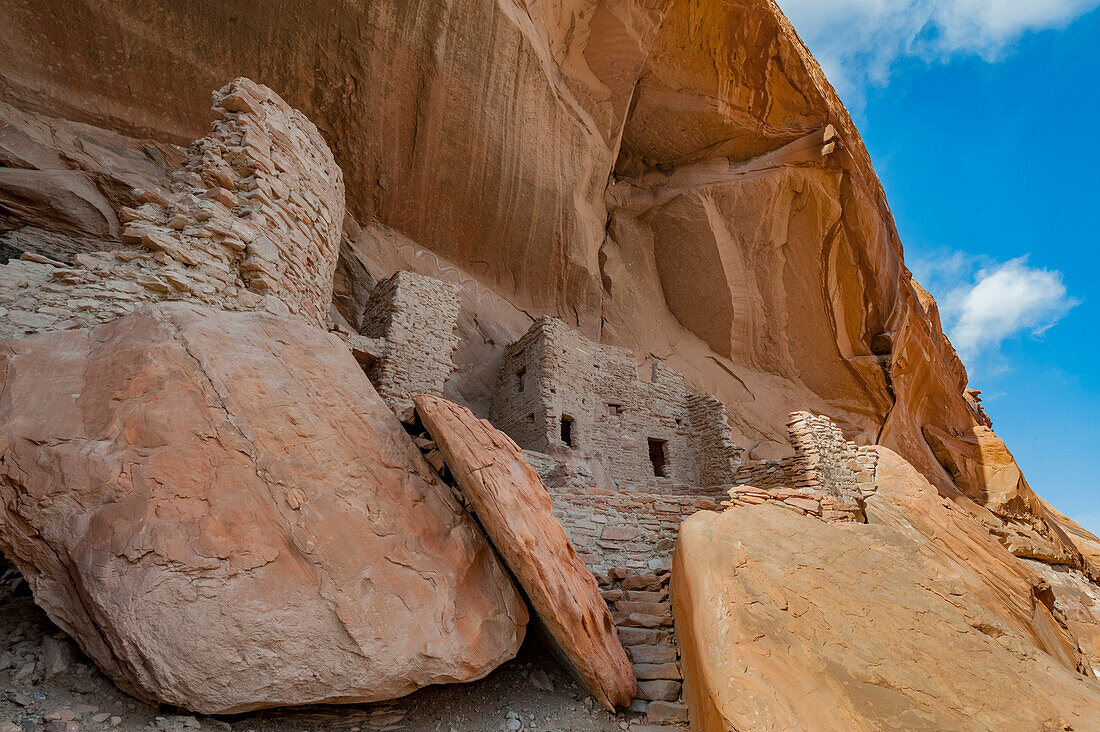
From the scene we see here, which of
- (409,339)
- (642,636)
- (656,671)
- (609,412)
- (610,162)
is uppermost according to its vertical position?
(610,162)

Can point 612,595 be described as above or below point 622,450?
below

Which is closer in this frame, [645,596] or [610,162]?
[645,596]

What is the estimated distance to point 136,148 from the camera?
9.61 m

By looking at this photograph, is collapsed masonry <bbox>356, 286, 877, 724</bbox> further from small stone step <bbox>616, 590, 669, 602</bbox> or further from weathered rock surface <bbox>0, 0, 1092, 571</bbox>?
weathered rock surface <bbox>0, 0, 1092, 571</bbox>

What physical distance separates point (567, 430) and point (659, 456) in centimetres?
250

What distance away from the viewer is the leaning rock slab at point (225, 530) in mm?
2430

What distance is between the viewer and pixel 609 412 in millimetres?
11844

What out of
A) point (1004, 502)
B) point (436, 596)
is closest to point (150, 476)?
point (436, 596)

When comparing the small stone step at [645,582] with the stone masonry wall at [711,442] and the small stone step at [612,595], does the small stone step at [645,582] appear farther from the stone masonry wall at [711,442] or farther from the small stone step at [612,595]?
the stone masonry wall at [711,442]

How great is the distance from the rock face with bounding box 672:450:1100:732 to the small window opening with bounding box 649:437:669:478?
26.1ft

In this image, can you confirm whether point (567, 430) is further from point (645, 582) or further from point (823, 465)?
point (645, 582)

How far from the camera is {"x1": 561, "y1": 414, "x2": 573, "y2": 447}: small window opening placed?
1113 cm

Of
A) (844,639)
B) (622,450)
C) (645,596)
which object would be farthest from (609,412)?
(844,639)

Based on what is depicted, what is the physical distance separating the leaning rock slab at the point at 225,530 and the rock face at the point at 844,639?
118 centimetres
